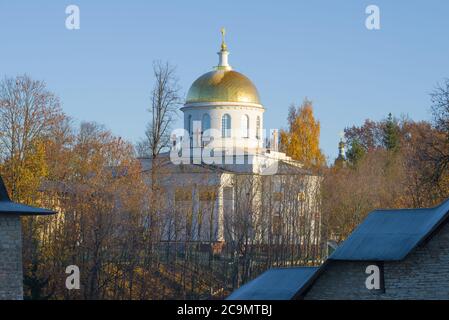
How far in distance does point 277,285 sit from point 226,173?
35.5m

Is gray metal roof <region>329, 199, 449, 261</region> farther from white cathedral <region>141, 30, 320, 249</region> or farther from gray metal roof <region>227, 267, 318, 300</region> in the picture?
white cathedral <region>141, 30, 320, 249</region>

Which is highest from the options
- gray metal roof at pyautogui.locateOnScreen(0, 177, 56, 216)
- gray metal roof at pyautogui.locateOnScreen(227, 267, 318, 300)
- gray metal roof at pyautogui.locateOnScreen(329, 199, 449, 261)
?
gray metal roof at pyautogui.locateOnScreen(0, 177, 56, 216)

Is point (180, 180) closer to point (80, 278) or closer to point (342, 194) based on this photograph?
point (342, 194)

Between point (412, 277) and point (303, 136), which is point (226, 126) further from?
point (412, 277)

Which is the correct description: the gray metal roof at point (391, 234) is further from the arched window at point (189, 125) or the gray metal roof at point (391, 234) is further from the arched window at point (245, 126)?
the arched window at point (245, 126)

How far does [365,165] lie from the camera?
60.4 m

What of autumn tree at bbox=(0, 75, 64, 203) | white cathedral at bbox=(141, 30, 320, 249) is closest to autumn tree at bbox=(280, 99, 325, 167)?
white cathedral at bbox=(141, 30, 320, 249)

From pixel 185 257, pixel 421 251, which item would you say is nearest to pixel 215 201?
pixel 185 257

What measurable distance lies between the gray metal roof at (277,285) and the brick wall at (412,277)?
2.12 ft

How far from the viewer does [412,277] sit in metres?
18.5

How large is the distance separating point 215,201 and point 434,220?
33.1m

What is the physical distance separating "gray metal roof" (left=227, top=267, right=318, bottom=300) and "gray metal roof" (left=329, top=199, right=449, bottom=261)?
865 mm

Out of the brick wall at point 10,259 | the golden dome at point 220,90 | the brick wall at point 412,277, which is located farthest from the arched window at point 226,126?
the brick wall at point 412,277

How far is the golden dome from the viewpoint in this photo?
200 ft
